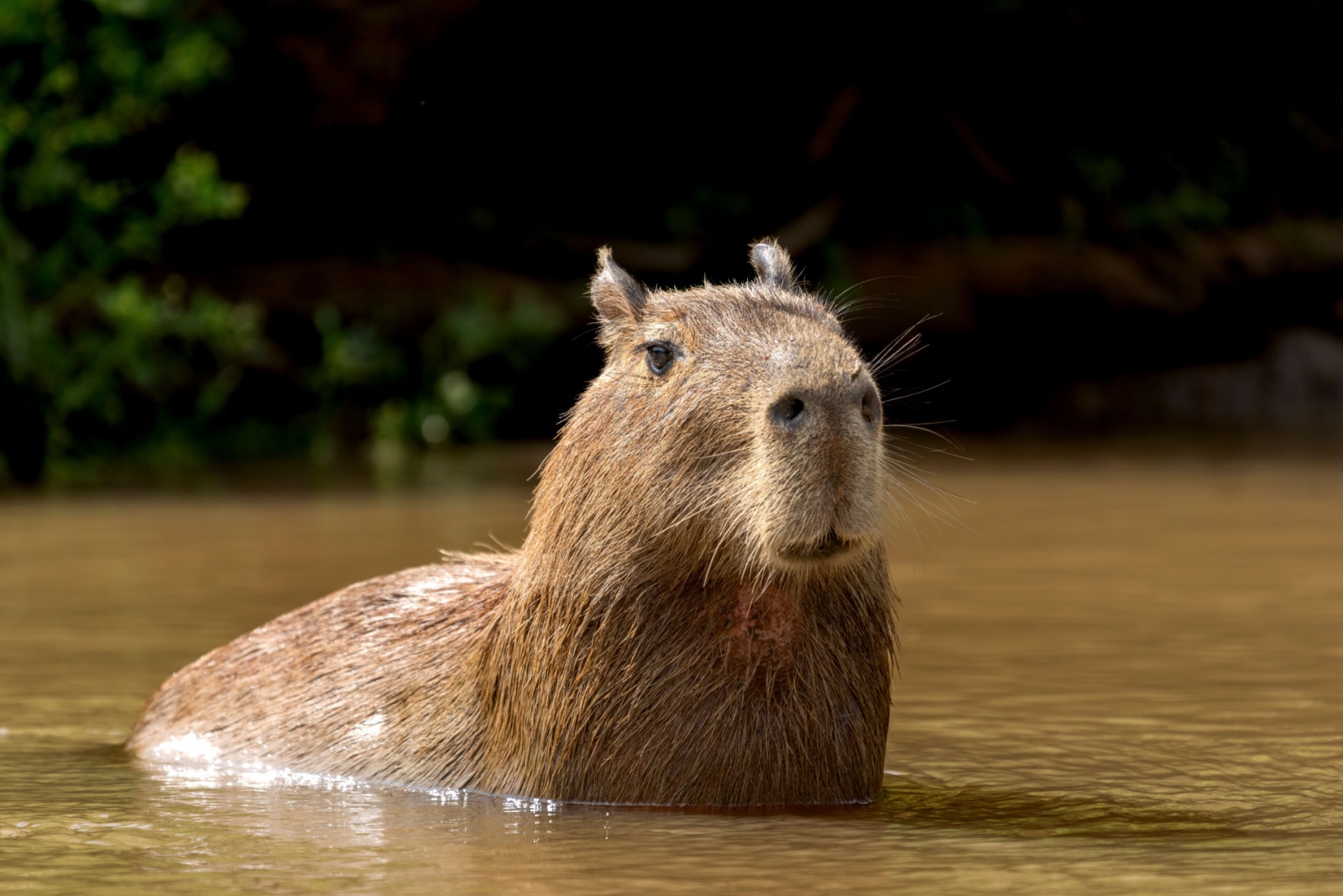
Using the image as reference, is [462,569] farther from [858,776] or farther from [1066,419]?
[1066,419]

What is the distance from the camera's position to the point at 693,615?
4469 mm

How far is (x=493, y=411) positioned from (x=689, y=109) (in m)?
3.63

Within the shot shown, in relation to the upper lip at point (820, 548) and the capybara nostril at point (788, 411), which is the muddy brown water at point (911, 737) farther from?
the capybara nostril at point (788, 411)

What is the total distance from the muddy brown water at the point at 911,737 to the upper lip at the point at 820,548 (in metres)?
0.57

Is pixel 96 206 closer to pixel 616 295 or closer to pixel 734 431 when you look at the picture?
pixel 616 295

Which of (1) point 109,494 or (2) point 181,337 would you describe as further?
(2) point 181,337

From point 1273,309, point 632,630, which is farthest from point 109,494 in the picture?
point 1273,309

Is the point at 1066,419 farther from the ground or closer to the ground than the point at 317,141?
closer to the ground

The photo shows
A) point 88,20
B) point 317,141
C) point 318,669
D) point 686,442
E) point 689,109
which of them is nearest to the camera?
point 686,442

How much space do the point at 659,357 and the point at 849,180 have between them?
48.9 ft

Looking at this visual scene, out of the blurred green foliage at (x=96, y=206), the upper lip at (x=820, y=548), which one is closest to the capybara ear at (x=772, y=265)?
the upper lip at (x=820, y=548)

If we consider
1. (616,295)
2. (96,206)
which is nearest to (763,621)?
(616,295)

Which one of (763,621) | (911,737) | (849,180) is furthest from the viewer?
(849,180)

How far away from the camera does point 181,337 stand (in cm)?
1591
